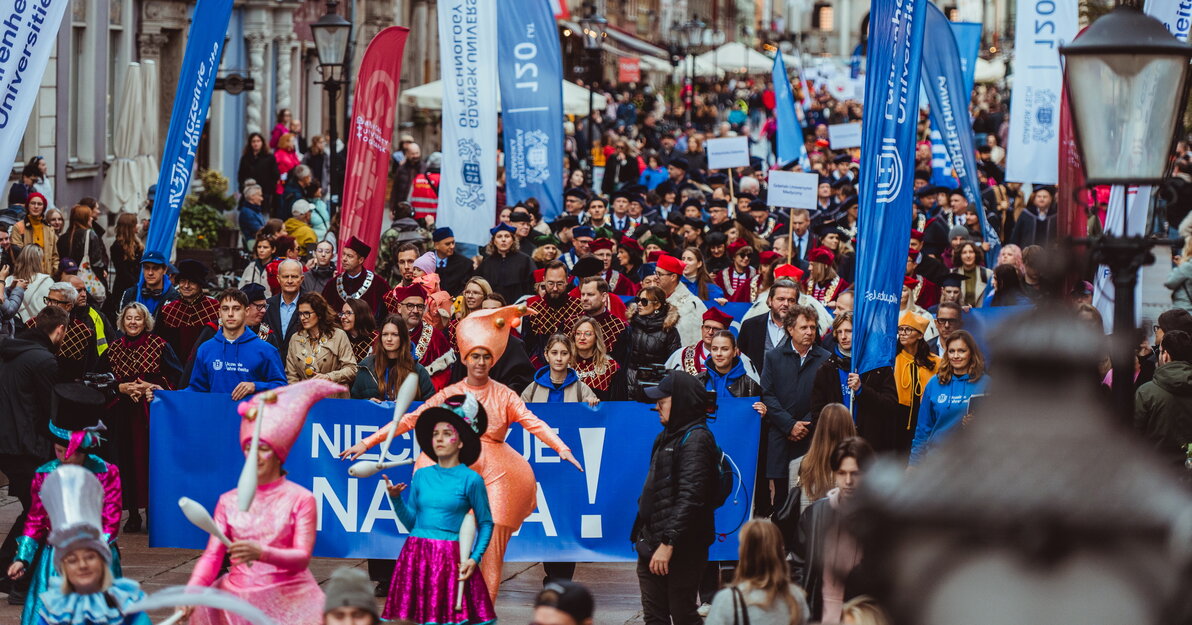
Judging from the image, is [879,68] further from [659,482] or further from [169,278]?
[169,278]

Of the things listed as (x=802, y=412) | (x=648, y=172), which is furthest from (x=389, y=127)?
(x=648, y=172)

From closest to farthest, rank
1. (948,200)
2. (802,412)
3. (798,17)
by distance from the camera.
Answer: (802,412) → (948,200) → (798,17)

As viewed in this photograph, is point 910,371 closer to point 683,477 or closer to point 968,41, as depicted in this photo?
point 683,477

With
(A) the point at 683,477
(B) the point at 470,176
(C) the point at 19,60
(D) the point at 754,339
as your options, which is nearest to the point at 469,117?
(B) the point at 470,176

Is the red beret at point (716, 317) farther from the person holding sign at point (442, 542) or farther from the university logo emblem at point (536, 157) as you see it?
the university logo emblem at point (536, 157)

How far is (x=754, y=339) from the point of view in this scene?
11.9 meters

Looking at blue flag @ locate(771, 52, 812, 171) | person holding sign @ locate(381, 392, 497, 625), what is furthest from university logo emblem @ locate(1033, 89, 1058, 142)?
blue flag @ locate(771, 52, 812, 171)

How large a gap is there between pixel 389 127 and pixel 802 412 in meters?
6.36

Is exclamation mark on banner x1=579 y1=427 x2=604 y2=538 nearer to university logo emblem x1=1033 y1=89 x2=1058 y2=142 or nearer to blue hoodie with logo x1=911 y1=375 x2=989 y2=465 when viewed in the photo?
blue hoodie with logo x1=911 y1=375 x2=989 y2=465

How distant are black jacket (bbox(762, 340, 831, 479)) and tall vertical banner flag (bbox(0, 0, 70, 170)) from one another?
4474 mm

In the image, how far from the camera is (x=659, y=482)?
7.96m

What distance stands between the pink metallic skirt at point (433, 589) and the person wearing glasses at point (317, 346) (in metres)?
3.46

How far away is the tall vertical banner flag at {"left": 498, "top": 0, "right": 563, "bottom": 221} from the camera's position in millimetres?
17406

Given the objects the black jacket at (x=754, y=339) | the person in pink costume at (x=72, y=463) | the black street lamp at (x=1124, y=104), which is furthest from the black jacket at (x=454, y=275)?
the black street lamp at (x=1124, y=104)
